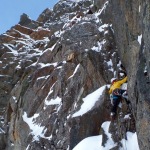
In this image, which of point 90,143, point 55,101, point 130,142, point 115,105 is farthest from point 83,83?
point 130,142

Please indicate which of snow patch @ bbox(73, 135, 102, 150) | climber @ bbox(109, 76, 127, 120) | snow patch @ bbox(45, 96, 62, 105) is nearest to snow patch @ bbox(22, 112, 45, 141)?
snow patch @ bbox(45, 96, 62, 105)

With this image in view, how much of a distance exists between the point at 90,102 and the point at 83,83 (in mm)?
1778

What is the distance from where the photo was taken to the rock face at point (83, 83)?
45.6ft

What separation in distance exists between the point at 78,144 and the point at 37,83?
907 cm

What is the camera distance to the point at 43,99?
920 inches

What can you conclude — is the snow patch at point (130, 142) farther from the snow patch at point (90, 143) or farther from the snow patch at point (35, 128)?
the snow patch at point (35, 128)

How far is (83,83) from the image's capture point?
1923 cm

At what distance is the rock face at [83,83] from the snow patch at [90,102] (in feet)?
0.21

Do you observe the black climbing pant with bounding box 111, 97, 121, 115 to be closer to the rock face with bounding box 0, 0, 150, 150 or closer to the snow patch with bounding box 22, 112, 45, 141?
the rock face with bounding box 0, 0, 150, 150

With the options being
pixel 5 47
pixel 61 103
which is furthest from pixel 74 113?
pixel 5 47

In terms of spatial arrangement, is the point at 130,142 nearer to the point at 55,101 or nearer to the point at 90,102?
the point at 90,102

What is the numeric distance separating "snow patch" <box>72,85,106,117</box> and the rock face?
6cm

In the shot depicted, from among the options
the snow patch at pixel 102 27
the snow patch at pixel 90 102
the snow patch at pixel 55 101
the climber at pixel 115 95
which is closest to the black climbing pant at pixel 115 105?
the climber at pixel 115 95

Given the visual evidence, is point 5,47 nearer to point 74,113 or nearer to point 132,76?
point 74,113
